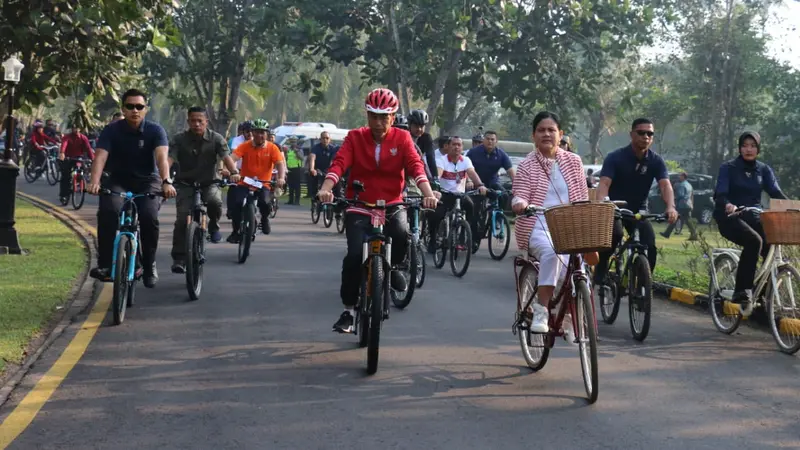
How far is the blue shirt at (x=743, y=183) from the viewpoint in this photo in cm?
1008

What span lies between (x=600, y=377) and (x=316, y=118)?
→ 250ft

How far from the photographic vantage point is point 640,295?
9.38 meters

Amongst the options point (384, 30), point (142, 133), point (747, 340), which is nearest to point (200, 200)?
point (142, 133)

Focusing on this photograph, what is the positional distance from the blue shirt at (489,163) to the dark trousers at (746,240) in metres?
6.36

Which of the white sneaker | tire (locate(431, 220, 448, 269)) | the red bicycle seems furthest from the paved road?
tire (locate(431, 220, 448, 269))

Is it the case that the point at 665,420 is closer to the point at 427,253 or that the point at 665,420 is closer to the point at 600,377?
the point at 600,377

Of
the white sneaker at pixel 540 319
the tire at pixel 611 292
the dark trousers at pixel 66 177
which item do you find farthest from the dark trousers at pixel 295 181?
the white sneaker at pixel 540 319

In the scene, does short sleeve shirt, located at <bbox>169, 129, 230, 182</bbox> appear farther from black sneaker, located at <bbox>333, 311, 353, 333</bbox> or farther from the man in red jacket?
black sneaker, located at <bbox>333, 311, 353, 333</bbox>

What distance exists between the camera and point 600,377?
7.79 meters

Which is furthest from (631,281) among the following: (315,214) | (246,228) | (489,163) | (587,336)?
(315,214)

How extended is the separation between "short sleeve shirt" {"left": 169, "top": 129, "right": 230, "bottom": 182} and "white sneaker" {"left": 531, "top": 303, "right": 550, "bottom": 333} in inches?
234

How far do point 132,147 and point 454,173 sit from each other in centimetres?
592

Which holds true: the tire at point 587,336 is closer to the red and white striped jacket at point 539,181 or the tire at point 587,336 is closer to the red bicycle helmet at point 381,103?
the red and white striped jacket at point 539,181

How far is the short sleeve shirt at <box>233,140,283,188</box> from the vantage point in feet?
48.5
